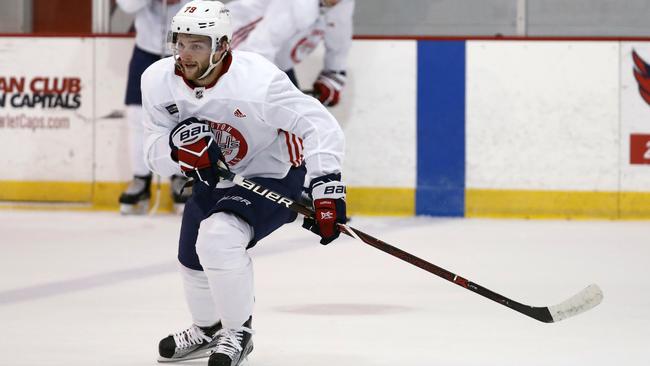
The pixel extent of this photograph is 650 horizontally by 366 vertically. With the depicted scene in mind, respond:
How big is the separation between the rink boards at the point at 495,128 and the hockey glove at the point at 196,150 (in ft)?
11.9

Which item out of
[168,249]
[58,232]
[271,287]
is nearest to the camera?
[271,287]

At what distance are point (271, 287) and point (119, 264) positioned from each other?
0.80m

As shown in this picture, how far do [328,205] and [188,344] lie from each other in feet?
1.70

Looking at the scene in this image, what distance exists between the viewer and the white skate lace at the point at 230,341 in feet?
10.3

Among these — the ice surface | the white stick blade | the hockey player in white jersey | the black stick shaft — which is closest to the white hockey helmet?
the hockey player in white jersey

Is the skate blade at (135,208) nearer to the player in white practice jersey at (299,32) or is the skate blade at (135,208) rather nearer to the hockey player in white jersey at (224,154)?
the player in white practice jersey at (299,32)

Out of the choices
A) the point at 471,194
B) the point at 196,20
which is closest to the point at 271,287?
the point at 196,20

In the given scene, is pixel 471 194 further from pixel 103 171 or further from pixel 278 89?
pixel 278 89

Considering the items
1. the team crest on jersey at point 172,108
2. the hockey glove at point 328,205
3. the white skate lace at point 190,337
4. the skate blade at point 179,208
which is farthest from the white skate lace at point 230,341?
the skate blade at point 179,208

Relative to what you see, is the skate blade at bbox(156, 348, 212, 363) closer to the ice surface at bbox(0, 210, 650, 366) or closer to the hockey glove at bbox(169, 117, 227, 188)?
the ice surface at bbox(0, 210, 650, 366)

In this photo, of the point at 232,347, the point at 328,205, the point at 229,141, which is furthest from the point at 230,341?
the point at 229,141

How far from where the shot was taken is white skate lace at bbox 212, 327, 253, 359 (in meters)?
3.12

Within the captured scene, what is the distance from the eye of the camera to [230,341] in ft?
10.3

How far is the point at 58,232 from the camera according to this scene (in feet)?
19.9
